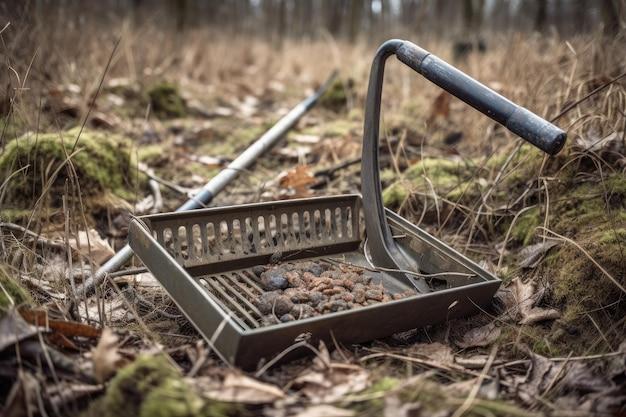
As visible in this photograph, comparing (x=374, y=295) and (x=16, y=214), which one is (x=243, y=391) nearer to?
(x=374, y=295)

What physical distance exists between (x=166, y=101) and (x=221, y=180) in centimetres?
256

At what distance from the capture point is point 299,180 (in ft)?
9.69

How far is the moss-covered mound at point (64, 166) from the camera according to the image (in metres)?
2.56

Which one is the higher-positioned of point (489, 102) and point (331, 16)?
point (331, 16)

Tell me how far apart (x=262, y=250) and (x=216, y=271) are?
18 cm

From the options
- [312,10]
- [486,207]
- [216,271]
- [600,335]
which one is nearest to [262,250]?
[216,271]

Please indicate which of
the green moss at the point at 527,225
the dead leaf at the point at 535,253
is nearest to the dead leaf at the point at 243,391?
the dead leaf at the point at 535,253

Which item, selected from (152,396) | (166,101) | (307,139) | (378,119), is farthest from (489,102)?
(166,101)

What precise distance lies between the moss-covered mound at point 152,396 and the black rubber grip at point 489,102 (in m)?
0.95

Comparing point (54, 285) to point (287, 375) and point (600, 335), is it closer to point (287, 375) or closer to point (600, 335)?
point (287, 375)

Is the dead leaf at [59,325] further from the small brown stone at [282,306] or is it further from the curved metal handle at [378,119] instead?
the curved metal handle at [378,119]

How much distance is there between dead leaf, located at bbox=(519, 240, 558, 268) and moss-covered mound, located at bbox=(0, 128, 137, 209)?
1722 millimetres

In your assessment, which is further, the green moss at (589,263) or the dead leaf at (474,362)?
the green moss at (589,263)

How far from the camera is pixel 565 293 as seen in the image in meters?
1.89
